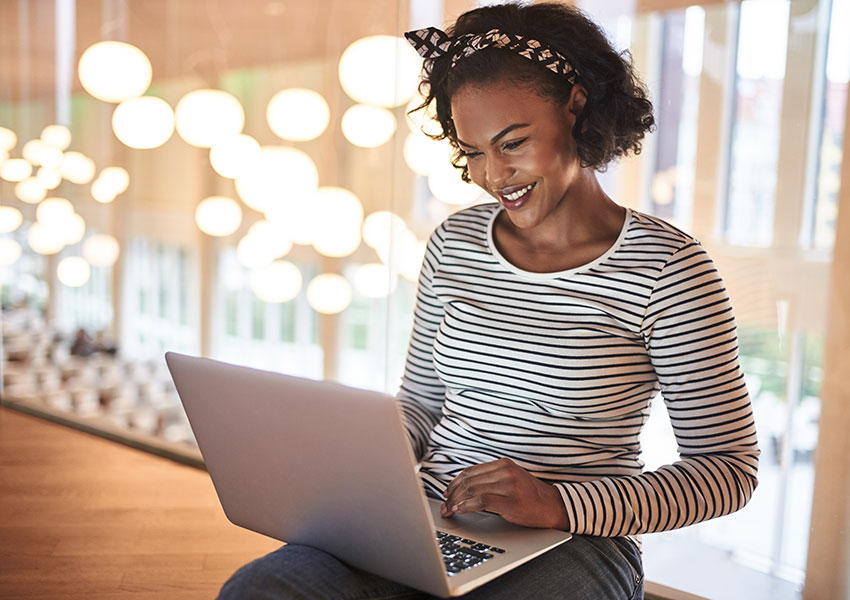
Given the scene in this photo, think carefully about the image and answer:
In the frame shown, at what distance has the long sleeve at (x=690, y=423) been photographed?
1.17 meters

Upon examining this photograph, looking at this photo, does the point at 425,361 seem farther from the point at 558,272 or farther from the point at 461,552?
the point at 461,552

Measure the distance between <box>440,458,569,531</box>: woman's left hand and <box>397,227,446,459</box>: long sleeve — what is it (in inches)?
12.4

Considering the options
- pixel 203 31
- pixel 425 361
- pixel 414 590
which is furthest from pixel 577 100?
pixel 203 31

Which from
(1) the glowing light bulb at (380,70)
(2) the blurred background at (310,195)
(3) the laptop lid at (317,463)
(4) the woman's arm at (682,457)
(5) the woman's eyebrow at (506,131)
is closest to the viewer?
(3) the laptop lid at (317,463)

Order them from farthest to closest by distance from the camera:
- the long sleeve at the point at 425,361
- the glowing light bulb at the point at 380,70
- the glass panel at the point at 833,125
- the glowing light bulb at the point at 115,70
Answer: the glowing light bulb at the point at 115,70 < the glowing light bulb at the point at 380,70 < the glass panel at the point at 833,125 < the long sleeve at the point at 425,361

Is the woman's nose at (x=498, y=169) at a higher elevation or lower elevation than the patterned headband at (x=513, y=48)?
lower

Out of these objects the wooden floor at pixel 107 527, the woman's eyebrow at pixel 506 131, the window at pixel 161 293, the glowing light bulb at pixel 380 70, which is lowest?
the wooden floor at pixel 107 527

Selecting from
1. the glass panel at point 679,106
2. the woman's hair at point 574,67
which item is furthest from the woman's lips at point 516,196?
the glass panel at point 679,106

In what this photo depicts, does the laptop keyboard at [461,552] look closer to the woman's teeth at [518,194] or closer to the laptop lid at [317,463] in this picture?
the laptop lid at [317,463]

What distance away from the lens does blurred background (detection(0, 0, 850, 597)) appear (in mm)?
1735

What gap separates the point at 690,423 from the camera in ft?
4.00

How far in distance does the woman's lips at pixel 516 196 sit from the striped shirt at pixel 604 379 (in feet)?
0.31

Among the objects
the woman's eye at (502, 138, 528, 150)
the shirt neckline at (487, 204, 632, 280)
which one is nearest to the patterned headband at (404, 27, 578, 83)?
the woman's eye at (502, 138, 528, 150)

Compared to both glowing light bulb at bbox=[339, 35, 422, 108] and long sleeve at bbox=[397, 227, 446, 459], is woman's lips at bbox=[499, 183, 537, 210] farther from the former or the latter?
glowing light bulb at bbox=[339, 35, 422, 108]
